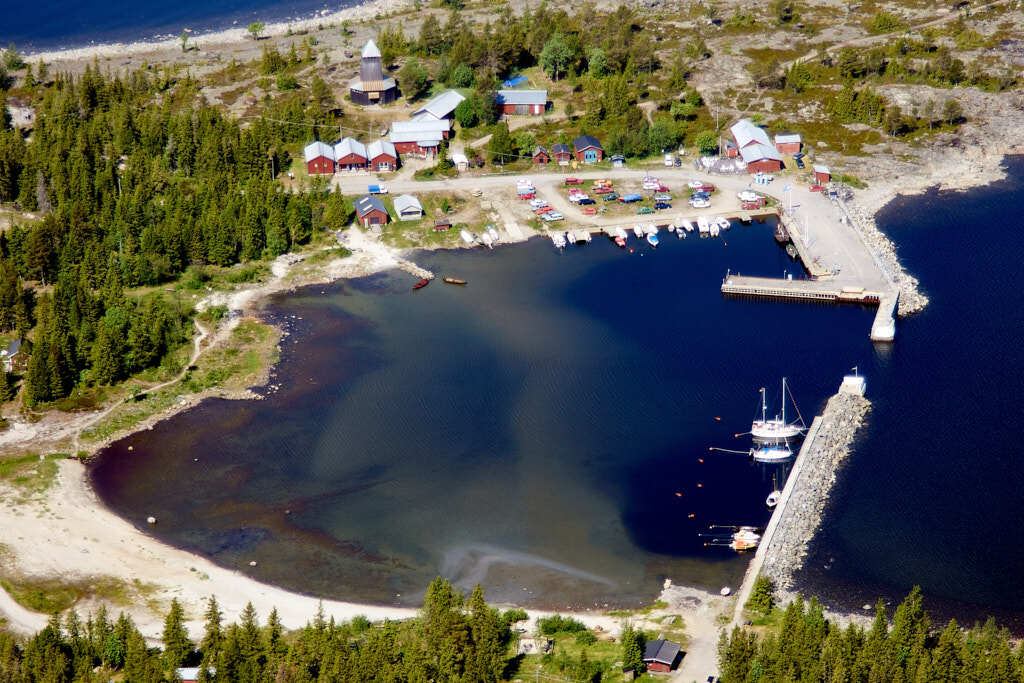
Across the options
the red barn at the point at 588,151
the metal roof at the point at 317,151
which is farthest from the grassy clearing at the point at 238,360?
the red barn at the point at 588,151

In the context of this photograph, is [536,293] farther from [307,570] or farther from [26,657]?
[26,657]

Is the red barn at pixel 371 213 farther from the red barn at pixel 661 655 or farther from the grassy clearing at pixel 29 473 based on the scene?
the red barn at pixel 661 655

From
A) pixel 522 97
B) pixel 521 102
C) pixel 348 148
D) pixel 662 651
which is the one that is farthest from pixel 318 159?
pixel 662 651

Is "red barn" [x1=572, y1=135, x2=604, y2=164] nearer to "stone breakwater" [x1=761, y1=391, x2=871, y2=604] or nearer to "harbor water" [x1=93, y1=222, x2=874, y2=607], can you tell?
"harbor water" [x1=93, y1=222, x2=874, y2=607]

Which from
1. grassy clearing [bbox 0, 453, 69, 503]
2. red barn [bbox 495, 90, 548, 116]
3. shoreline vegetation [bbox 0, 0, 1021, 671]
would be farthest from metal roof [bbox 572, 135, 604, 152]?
grassy clearing [bbox 0, 453, 69, 503]

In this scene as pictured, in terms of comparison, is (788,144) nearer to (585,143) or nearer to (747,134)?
(747,134)

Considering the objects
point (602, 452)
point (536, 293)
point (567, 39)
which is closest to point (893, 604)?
point (602, 452)
